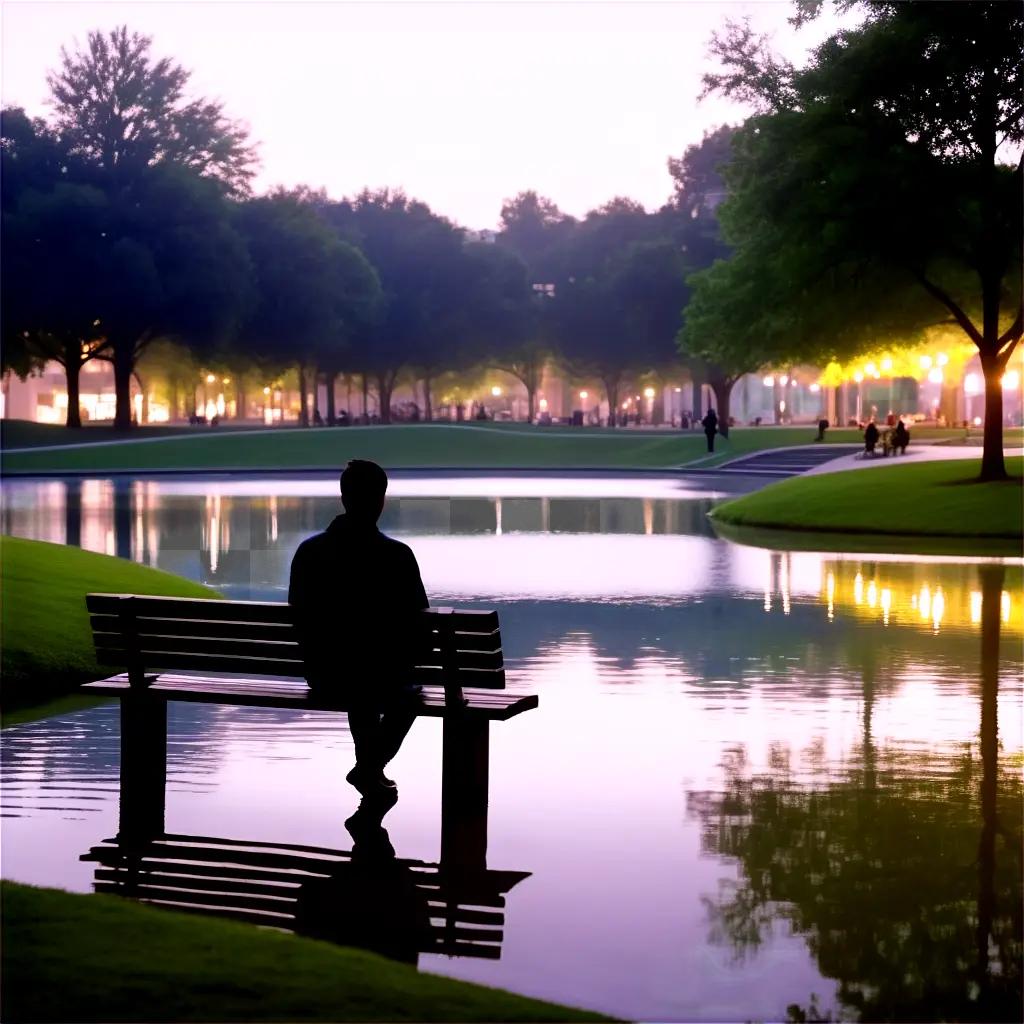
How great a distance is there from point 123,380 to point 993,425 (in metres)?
53.4

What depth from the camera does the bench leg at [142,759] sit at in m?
8.88

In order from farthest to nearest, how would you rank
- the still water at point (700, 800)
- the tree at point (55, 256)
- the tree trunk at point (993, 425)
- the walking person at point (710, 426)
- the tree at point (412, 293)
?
the tree at point (412, 293) < the tree at point (55, 256) < the walking person at point (710, 426) < the tree trunk at point (993, 425) < the still water at point (700, 800)

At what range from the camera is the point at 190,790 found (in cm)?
954

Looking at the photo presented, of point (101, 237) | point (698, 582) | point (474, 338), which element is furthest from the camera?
point (474, 338)

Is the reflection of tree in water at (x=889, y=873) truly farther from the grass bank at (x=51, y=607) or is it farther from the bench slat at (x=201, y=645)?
the grass bank at (x=51, y=607)

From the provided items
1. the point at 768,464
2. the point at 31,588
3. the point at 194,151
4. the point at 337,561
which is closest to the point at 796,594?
the point at 31,588

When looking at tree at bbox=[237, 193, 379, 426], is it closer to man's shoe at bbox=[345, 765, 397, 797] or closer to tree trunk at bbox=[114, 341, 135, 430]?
tree trunk at bbox=[114, 341, 135, 430]

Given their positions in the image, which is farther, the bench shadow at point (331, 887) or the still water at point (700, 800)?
the bench shadow at point (331, 887)

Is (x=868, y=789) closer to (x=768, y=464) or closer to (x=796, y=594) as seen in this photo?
(x=796, y=594)

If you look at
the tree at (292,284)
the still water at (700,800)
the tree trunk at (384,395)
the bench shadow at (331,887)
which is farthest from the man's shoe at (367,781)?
the tree trunk at (384,395)

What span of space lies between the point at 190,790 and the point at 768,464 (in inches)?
1904

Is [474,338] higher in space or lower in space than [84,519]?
higher

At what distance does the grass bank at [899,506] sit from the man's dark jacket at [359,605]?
19.5 metres

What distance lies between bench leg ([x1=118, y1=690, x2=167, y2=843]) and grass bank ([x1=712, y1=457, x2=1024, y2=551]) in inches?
766
